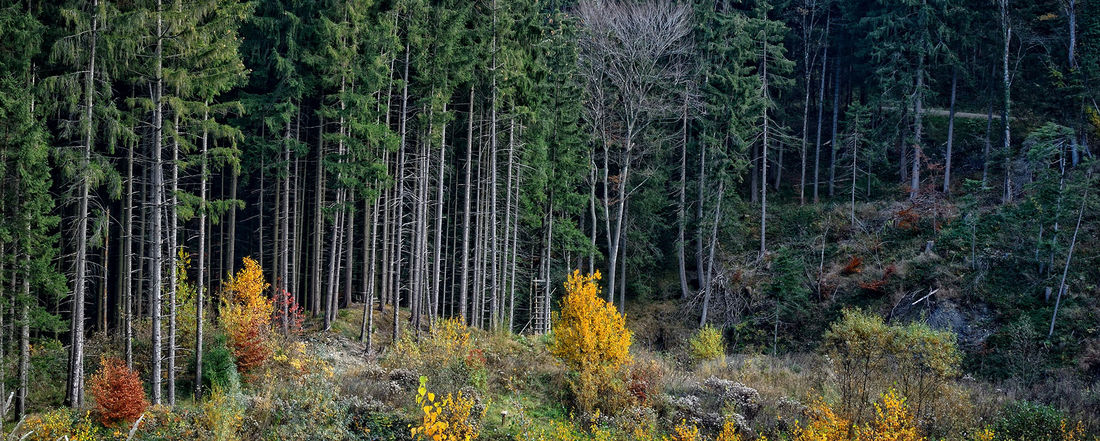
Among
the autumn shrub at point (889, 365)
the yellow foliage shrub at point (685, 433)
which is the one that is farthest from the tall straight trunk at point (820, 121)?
the yellow foliage shrub at point (685, 433)

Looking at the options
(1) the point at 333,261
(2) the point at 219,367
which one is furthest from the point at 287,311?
(2) the point at 219,367

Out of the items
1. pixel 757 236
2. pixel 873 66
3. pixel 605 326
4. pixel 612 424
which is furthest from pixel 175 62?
pixel 873 66

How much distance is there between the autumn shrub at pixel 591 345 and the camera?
1733cm

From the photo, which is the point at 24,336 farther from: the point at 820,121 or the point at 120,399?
the point at 820,121

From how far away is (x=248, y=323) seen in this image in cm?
1886

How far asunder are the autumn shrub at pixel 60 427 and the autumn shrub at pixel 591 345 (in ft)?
33.2

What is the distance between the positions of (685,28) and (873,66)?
1519 cm

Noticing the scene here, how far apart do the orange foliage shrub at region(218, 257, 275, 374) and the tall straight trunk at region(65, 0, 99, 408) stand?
11.0 feet

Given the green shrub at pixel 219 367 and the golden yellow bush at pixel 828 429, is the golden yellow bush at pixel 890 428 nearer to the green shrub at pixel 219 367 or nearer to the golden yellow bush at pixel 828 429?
the golden yellow bush at pixel 828 429

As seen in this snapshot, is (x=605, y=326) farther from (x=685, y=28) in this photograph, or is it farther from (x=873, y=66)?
(x=873, y=66)

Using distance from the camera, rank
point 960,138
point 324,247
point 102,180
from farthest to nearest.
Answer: point 960,138
point 324,247
point 102,180

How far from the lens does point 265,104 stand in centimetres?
2350

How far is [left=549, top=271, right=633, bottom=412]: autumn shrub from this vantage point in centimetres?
1733

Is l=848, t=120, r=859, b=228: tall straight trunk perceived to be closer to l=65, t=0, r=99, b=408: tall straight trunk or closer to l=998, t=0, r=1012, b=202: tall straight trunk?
l=998, t=0, r=1012, b=202: tall straight trunk
